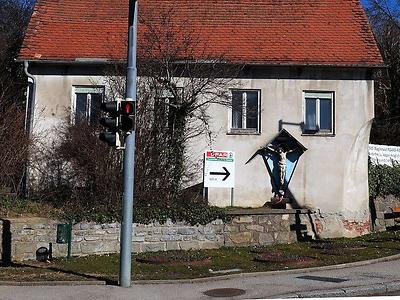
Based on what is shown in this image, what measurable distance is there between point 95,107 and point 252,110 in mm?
5321

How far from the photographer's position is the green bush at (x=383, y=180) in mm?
22077

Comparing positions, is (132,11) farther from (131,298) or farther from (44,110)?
(44,110)

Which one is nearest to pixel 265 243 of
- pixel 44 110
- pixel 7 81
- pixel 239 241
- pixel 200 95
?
pixel 239 241

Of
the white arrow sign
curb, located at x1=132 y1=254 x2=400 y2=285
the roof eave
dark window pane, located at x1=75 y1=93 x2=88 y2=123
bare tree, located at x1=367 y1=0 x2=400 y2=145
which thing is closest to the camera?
curb, located at x1=132 y1=254 x2=400 y2=285

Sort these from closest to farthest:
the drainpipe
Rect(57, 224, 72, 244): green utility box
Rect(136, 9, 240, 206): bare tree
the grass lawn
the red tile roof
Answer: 1. the grass lawn
2. Rect(57, 224, 72, 244): green utility box
3. Rect(136, 9, 240, 206): bare tree
4. the drainpipe
5. the red tile roof

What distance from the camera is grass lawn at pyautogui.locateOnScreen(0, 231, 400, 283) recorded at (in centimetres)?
1280

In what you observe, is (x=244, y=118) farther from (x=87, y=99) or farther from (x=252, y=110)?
(x=87, y=99)

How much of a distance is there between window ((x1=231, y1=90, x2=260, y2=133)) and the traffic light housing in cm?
991

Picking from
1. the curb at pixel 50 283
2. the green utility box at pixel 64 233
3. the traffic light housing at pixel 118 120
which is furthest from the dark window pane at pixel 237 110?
the curb at pixel 50 283

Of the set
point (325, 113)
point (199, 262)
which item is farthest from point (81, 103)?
point (199, 262)

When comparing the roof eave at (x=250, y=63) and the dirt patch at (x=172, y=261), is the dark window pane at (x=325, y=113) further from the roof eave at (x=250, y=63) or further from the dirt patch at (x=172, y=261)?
the dirt patch at (x=172, y=261)

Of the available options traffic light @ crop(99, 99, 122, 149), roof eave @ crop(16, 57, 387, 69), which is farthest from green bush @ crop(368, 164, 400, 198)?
traffic light @ crop(99, 99, 122, 149)

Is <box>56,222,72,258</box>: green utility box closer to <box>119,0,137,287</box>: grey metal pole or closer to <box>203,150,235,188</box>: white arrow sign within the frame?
<box>119,0,137,287</box>: grey metal pole

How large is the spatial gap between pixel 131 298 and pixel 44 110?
1217 cm
